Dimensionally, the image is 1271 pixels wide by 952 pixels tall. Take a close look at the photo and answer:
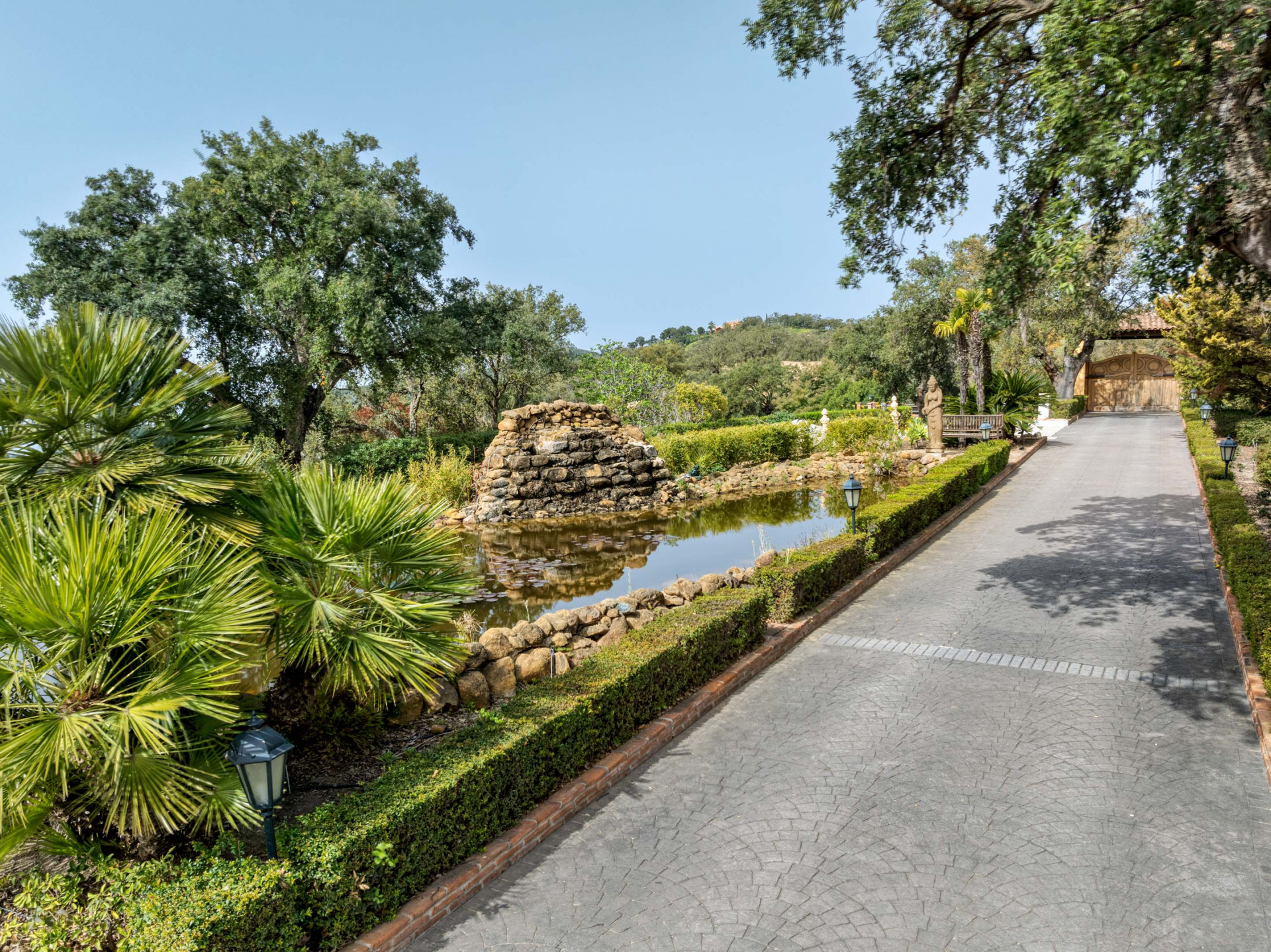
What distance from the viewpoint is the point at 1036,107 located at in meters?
8.48

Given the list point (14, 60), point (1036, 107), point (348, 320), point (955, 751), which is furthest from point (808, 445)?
point (14, 60)

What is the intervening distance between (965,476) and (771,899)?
41.2 ft

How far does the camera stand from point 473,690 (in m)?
5.88

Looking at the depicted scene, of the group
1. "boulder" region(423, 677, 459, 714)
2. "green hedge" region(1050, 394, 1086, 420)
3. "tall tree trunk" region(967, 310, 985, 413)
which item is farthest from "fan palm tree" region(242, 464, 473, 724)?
"green hedge" region(1050, 394, 1086, 420)

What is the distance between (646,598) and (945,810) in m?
4.39

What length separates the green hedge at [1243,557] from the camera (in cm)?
605

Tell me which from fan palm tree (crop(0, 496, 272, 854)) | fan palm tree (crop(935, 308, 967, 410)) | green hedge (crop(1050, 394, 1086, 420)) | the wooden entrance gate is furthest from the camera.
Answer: the wooden entrance gate

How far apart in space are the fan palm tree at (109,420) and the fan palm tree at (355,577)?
1.02ft

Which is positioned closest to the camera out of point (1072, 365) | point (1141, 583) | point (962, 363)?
point (1141, 583)

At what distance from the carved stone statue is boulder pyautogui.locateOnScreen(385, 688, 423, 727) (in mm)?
19945

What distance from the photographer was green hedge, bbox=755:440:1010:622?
27.1 ft

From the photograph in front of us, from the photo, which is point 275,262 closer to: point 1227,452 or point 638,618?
point 638,618

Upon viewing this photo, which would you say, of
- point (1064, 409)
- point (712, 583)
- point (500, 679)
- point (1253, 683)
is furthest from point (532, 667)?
point (1064, 409)

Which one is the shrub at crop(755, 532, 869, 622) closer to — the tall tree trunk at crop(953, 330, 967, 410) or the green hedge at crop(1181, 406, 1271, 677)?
the green hedge at crop(1181, 406, 1271, 677)
